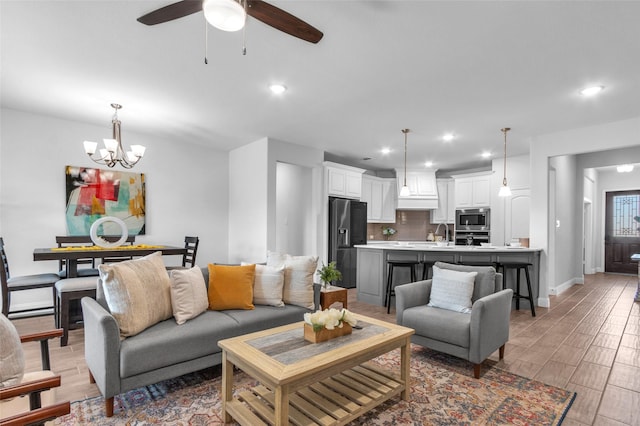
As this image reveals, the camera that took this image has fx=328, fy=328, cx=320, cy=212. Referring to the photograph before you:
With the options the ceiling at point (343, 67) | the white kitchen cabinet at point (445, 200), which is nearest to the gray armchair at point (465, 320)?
the ceiling at point (343, 67)

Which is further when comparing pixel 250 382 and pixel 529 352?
pixel 529 352

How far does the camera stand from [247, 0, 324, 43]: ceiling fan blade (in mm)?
1703

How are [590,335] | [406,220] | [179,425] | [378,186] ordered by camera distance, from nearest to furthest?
[179,425] < [590,335] < [378,186] < [406,220]

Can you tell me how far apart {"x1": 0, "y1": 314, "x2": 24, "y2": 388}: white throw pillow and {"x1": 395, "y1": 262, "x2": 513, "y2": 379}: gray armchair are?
268 cm

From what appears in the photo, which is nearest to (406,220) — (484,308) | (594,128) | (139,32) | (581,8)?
(594,128)

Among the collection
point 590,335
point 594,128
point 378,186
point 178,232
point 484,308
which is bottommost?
point 590,335

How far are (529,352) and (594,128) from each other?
3.39 meters

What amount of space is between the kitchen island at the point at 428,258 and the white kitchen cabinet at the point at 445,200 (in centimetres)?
309

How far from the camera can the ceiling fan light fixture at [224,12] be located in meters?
1.45

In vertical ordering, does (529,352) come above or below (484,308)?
below

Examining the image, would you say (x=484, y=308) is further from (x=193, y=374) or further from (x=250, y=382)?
(x=193, y=374)

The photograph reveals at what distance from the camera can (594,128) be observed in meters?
4.56

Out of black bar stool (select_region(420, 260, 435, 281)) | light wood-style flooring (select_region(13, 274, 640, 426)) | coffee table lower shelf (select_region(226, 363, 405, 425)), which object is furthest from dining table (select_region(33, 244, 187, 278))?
black bar stool (select_region(420, 260, 435, 281))

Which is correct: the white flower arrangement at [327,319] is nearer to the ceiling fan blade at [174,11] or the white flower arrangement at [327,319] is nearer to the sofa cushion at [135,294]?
the sofa cushion at [135,294]
